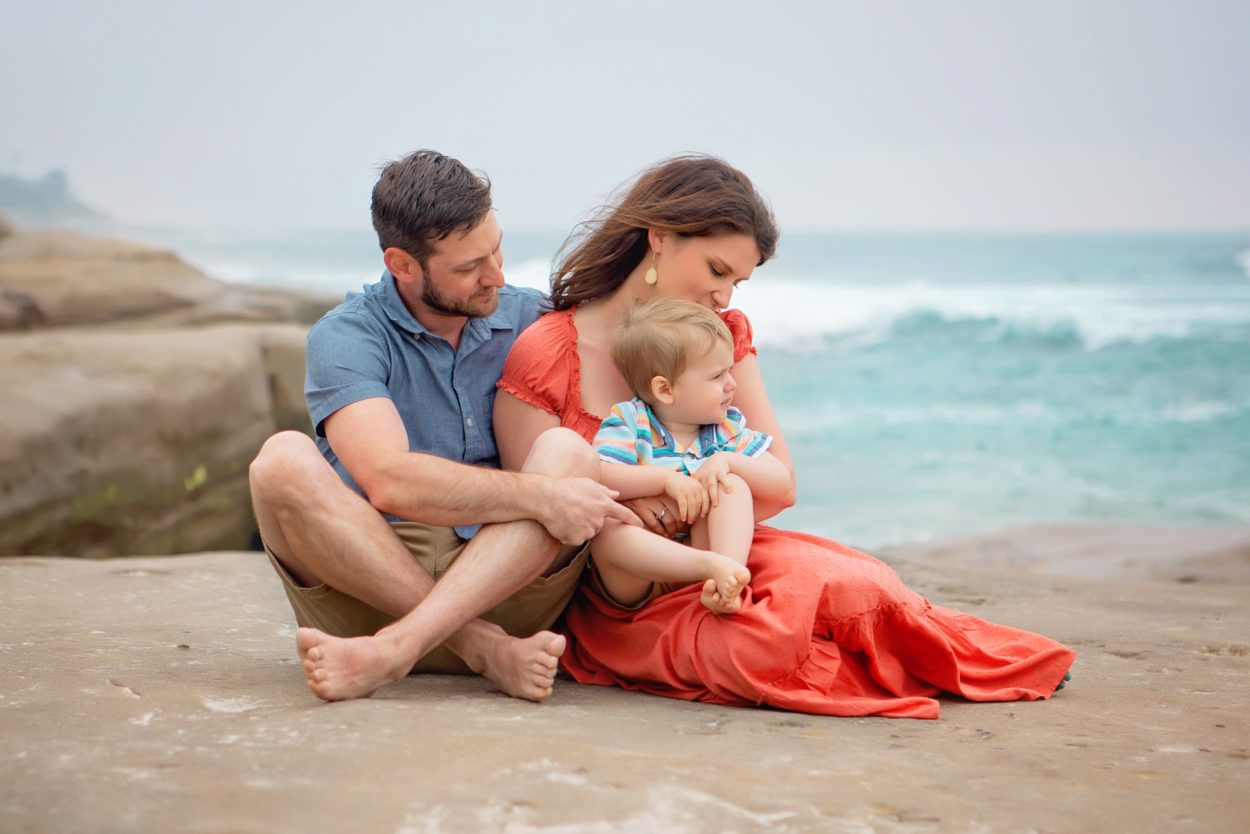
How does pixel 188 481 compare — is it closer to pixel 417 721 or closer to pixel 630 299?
pixel 630 299

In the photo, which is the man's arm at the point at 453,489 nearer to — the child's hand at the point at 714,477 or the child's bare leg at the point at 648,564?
the child's bare leg at the point at 648,564

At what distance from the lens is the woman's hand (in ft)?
10.0

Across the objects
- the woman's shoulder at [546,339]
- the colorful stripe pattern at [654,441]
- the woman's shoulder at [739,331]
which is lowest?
the colorful stripe pattern at [654,441]

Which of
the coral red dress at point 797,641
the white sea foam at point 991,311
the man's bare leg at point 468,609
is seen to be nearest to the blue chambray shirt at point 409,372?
the coral red dress at point 797,641

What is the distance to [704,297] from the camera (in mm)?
3391

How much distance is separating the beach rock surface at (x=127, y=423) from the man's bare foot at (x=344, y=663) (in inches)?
154

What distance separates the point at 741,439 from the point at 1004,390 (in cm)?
1367

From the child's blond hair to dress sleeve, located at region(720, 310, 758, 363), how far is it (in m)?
0.20

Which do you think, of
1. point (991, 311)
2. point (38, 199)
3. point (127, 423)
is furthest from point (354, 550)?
point (38, 199)

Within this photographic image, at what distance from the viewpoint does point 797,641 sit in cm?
291

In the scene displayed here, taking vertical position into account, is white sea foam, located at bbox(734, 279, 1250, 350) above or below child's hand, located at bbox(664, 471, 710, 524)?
above

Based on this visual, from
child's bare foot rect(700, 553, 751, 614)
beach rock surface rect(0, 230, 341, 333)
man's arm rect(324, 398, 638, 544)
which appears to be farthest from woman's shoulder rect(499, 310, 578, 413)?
beach rock surface rect(0, 230, 341, 333)

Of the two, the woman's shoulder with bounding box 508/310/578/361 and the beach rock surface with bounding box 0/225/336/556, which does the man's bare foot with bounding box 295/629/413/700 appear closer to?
the woman's shoulder with bounding box 508/310/578/361

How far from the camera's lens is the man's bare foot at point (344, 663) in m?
2.67
